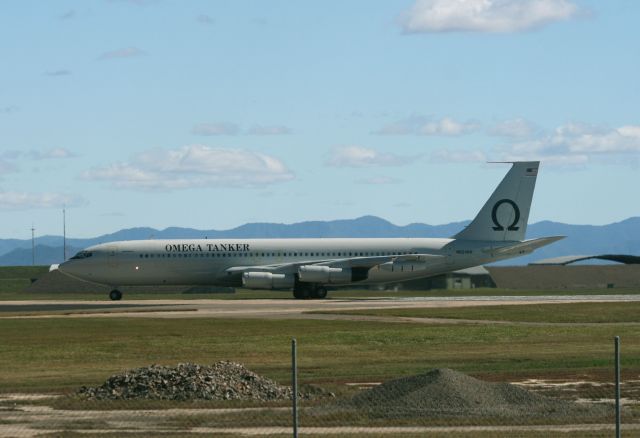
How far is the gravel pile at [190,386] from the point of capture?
26.8 metres

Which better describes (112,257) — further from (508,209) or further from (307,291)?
(508,209)

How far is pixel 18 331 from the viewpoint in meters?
50.9

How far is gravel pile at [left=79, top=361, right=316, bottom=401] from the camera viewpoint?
88.0 feet

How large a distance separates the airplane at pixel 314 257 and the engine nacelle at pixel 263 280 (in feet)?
0.22

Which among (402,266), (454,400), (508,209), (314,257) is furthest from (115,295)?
(454,400)

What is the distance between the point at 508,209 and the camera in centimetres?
8475

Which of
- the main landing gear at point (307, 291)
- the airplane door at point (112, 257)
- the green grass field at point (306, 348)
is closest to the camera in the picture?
the green grass field at point (306, 348)

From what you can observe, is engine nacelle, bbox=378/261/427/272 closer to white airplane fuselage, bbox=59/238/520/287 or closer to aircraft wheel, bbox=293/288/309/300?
white airplane fuselage, bbox=59/238/520/287

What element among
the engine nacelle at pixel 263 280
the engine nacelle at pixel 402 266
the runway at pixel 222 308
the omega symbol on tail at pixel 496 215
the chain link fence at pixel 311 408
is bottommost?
the chain link fence at pixel 311 408

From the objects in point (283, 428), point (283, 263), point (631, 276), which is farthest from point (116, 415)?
point (631, 276)

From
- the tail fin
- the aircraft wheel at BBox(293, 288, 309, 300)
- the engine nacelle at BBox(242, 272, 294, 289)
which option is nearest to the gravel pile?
the engine nacelle at BBox(242, 272, 294, 289)

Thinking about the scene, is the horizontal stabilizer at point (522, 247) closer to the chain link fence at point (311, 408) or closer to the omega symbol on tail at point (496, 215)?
the omega symbol on tail at point (496, 215)

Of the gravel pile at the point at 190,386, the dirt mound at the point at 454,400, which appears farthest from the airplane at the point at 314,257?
the dirt mound at the point at 454,400

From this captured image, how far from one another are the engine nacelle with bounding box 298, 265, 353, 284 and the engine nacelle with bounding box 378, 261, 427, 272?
2.45 meters
